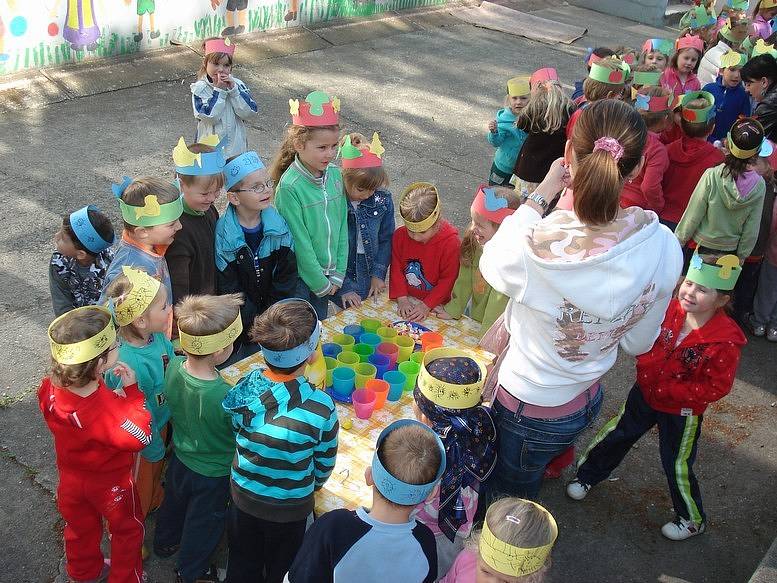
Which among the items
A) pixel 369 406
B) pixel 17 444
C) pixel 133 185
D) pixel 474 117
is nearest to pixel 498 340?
pixel 369 406

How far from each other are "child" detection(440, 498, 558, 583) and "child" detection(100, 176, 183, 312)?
2.03 meters

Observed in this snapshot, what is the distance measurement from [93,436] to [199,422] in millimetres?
416

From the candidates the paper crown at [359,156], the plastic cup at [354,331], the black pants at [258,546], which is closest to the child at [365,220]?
the paper crown at [359,156]

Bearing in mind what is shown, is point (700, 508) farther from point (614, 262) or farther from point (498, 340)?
point (614, 262)

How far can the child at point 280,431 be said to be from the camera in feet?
9.41

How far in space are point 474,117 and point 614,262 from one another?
24.2 ft

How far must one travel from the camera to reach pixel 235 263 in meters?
4.10

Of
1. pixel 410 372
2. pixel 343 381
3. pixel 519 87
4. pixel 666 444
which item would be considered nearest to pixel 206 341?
pixel 343 381

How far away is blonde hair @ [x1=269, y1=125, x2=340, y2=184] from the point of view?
422 cm

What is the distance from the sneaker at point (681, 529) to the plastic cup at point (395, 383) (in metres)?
1.65

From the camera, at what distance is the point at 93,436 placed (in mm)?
2984

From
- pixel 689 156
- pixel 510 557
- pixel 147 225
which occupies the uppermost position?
pixel 689 156

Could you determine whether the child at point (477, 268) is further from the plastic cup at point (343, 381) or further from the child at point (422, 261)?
the plastic cup at point (343, 381)

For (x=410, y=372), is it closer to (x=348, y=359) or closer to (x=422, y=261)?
(x=348, y=359)
